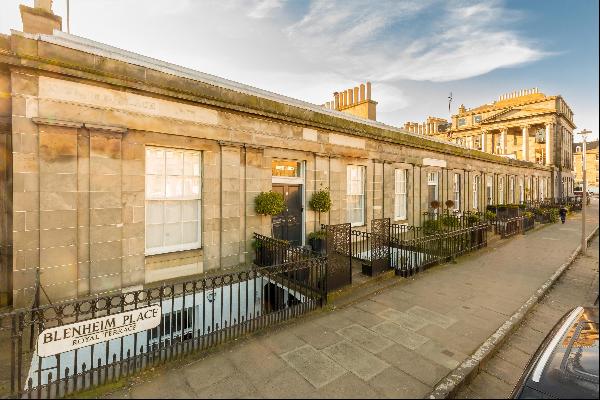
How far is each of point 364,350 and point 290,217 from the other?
18.4 feet

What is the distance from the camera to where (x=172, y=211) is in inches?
283

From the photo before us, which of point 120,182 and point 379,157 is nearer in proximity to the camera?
point 120,182

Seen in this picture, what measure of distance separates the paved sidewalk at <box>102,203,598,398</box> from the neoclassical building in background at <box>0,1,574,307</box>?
3.27 meters

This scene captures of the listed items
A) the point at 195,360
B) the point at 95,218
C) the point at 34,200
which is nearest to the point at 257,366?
the point at 195,360

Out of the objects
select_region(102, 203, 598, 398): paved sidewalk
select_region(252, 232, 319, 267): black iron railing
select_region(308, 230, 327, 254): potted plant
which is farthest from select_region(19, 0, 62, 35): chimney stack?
select_region(308, 230, 327, 254): potted plant

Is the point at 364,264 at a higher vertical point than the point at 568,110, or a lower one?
lower

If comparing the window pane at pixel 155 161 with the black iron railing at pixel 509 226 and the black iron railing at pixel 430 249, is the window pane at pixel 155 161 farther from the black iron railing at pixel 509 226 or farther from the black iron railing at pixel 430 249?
the black iron railing at pixel 509 226

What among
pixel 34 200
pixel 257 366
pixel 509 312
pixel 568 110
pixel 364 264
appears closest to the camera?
pixel 257 366

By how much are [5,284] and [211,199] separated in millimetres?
4396

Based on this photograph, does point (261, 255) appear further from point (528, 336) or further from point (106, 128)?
point (528, 336)

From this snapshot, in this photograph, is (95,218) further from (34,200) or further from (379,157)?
(379,157)

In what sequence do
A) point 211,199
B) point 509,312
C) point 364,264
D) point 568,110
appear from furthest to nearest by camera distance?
point 568,110, point 364,264, point 211,199, point 509,312

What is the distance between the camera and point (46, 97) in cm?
544

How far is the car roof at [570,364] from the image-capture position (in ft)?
8.92
